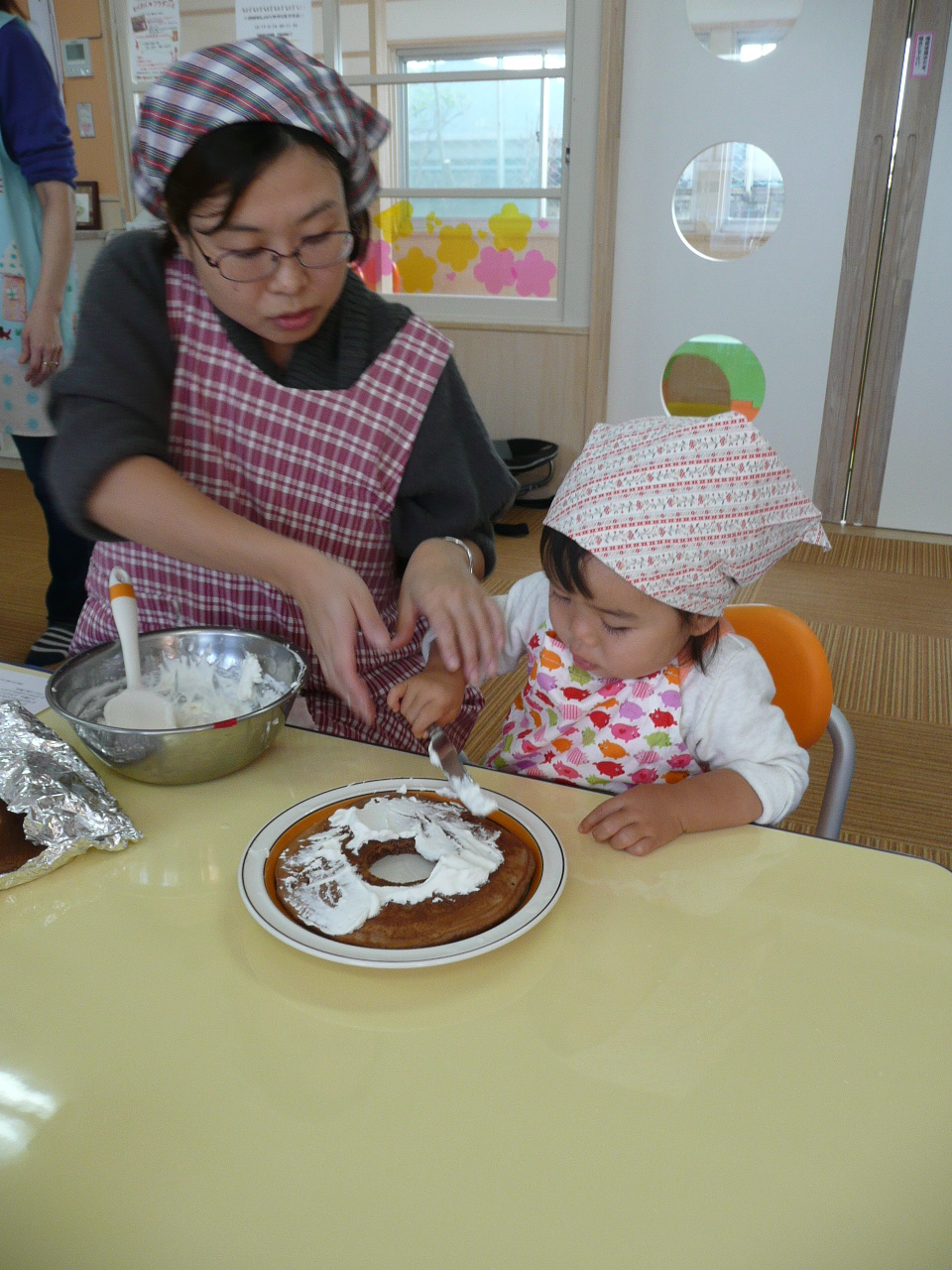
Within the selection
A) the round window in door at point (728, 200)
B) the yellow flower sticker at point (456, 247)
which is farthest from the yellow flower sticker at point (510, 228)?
the round window in door at point (728, 200)

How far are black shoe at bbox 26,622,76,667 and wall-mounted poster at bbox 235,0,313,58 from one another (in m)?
2.76

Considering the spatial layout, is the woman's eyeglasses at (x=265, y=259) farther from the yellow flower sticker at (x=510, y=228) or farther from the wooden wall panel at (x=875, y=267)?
the yellow flower sticker at (x=510, y=228)

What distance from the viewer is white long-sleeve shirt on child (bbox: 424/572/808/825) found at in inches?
36.5

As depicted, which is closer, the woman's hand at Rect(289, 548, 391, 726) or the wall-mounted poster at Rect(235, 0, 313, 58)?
the woman's hand at Rect(289, 548, 391, 726)

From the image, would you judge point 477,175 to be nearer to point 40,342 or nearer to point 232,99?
point 40,342

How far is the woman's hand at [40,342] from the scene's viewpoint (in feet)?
7.52

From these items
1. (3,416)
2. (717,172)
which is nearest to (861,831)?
(3,416)

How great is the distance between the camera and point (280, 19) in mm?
3943

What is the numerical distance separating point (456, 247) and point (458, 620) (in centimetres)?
360

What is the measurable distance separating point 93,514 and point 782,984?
0.79m

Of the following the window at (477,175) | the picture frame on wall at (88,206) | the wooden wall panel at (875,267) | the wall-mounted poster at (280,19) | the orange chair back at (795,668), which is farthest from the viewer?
the picture frame on wall at (88,206)

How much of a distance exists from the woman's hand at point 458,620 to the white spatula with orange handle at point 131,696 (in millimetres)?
240

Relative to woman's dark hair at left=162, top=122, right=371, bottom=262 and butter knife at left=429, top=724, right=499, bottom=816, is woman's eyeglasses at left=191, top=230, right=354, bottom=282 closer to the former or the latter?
woman's dark hair at left=162, top=122, right=371, bottom=262

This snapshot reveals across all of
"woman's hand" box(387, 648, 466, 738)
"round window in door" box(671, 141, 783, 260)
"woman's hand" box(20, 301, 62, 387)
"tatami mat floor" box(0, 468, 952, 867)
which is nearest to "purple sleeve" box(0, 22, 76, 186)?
"woman's hand" box(20, 301, 62, 387)
